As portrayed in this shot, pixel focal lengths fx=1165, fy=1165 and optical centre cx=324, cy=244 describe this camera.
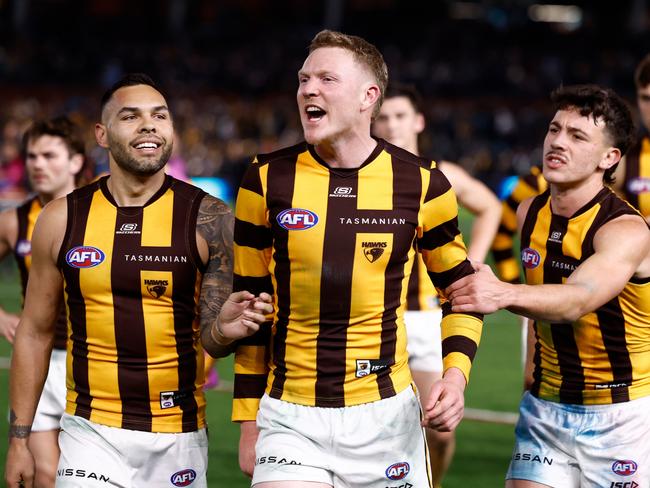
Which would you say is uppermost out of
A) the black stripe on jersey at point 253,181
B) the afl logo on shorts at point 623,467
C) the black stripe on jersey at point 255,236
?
the black stripe on jersey at point 253,181

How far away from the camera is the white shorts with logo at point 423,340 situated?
6.33m

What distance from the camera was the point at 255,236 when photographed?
3949 mm

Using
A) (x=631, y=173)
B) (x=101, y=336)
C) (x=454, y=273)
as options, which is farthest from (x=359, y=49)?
(x=631, y=173)

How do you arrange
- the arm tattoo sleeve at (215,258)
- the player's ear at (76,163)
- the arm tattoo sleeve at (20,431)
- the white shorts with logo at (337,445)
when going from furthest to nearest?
1. the player's ear at (76,163)
2. the arm tattoo sleeve at (20,431)
3. the arm tattoo sleeve at (215,258)
4. the white shorts with logo at (337,445)

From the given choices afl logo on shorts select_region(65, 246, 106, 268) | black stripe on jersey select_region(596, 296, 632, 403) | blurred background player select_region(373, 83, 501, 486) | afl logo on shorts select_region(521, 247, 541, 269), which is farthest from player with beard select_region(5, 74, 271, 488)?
blurred background player select_region(373, 83, 501, 486)

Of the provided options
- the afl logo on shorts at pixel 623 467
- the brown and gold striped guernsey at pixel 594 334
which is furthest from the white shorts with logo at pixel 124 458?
the afl logo on shorts at pixel 623 467

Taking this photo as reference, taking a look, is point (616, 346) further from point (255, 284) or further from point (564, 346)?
point (255, 284)

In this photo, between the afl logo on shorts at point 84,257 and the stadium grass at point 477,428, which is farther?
the stadium grass at point 477,428

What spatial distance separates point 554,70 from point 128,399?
23.6 meters

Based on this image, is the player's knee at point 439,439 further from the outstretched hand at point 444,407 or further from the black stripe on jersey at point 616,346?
the outstretched hand at point 444,407

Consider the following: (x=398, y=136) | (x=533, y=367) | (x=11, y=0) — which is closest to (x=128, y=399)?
(x=533, y=367)

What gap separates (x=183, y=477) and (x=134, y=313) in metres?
0.63

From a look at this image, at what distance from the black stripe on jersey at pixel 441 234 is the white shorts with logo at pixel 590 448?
2.98 ft

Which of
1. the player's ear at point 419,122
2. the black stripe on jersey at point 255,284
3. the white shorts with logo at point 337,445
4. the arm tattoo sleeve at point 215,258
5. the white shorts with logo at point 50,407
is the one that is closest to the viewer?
the white shorts with logo at point 337,445
